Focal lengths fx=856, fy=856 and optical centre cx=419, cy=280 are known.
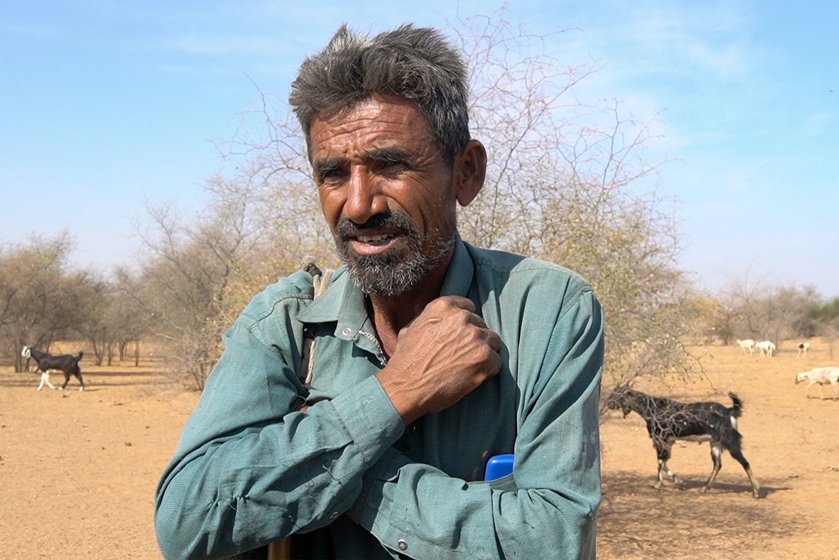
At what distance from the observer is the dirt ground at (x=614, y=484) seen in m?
8.78

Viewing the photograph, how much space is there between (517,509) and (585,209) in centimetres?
696

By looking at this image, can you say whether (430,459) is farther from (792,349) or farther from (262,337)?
(792,349)

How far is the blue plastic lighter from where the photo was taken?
157 cm

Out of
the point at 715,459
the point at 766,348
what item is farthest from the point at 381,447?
the point at 766,348

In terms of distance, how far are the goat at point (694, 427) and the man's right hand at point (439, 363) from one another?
9482mm

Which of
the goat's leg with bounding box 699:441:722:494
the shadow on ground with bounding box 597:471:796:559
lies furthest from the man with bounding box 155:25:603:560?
the goat's leg with bounding box 699:441:722:494

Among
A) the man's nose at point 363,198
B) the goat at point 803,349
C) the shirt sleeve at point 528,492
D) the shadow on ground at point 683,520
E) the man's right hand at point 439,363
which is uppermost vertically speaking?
the goat at point 803,349

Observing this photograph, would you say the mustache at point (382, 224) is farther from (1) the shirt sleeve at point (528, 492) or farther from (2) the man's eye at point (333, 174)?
(1) the shirt sleeve at point (528, 492)

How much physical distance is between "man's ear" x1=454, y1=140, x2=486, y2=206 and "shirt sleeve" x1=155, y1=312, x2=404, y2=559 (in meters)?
0.50

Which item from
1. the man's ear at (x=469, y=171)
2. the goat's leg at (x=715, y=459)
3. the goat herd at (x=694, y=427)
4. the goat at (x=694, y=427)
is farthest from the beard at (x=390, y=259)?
the goat's leg at (x=715, y=459)

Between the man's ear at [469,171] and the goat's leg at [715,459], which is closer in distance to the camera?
the man's ear at [469,171]

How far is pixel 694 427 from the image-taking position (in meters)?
11.7

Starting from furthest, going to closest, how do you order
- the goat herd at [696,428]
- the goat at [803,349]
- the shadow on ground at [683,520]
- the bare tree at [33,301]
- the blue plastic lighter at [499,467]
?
the goat at [803,349], the bare tree at [33,301], the goat herd at [696,428], the shadow on ground at [683,520], the blue plastic lighter at [499,467]

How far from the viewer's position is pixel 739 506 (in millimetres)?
10883
